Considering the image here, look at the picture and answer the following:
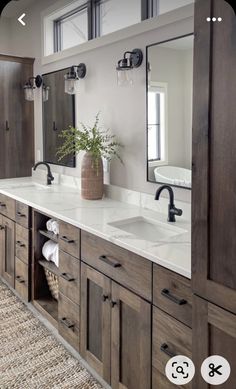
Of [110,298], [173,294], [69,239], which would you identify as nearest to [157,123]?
[69,239]

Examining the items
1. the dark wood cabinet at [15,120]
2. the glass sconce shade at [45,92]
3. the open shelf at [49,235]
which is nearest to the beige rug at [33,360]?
the open shelf at [49,235]

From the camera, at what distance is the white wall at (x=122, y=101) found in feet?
8.36

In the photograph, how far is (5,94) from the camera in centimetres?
386

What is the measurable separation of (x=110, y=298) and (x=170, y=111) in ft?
3.93

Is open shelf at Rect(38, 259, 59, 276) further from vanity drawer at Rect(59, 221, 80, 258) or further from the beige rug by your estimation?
the beige rug

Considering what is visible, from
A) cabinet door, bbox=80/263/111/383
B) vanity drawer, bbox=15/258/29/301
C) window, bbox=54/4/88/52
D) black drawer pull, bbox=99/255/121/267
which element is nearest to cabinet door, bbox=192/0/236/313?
black drawer pull, bbox=99/255/121/267

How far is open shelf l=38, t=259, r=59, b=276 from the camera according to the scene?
2659mm

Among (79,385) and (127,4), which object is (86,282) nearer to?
(79,385)

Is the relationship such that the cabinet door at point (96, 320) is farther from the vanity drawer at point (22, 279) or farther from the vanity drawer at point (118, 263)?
the vanity drawer at point (22, 279)

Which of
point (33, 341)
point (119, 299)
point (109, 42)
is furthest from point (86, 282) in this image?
point (109, 42)

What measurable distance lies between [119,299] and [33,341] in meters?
1.02

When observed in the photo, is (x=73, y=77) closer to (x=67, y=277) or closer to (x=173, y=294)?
(x=67, y=277)

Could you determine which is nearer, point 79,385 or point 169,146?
point 79,385

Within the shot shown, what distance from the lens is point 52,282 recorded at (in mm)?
2857
